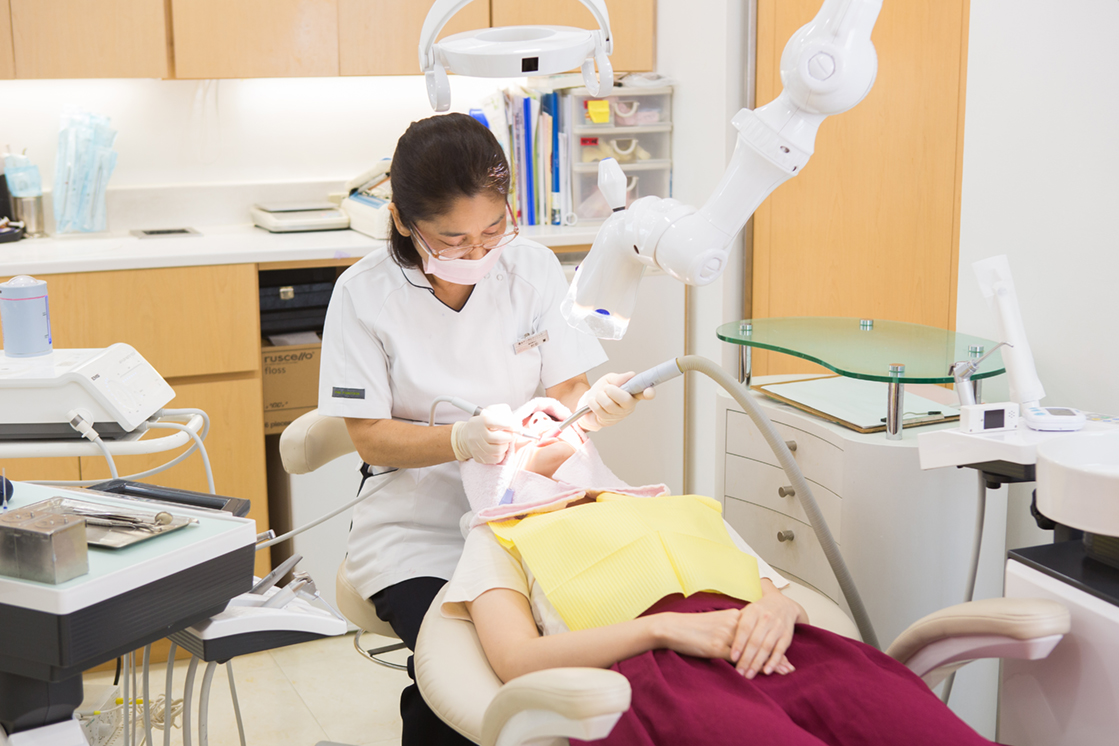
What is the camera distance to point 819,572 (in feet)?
5.80

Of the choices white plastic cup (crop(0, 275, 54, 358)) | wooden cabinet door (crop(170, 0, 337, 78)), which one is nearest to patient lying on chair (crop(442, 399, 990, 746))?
white plastic cup (crop(0, 275, 54, 358))

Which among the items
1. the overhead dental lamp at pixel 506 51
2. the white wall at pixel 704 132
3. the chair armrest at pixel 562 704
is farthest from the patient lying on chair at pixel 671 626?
the white wall at pixel 704 132

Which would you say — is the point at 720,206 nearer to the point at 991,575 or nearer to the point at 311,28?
the point at 991,575

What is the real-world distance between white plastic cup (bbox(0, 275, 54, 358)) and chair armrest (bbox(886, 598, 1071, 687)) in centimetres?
134

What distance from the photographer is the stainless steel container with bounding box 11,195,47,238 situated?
8.84ft

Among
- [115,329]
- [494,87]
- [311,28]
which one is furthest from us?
[494,87]

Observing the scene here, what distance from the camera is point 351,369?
1720 millimetres

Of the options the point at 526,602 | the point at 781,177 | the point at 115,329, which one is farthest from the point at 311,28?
the point at 781,177

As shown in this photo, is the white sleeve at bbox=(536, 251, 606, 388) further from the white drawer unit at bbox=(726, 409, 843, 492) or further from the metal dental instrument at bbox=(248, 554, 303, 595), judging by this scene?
the metal dental instrument at bbox=(248, 554, 303, 595)

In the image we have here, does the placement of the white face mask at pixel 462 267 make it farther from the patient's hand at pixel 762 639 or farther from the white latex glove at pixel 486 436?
the patient's hand at pixel 762 639

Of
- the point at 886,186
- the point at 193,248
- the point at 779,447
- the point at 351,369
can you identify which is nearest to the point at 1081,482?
the point at 779,447

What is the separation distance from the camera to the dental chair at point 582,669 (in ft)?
3.19

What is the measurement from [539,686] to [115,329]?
5.81 ft

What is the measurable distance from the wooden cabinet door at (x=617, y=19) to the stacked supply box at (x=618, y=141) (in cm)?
13
